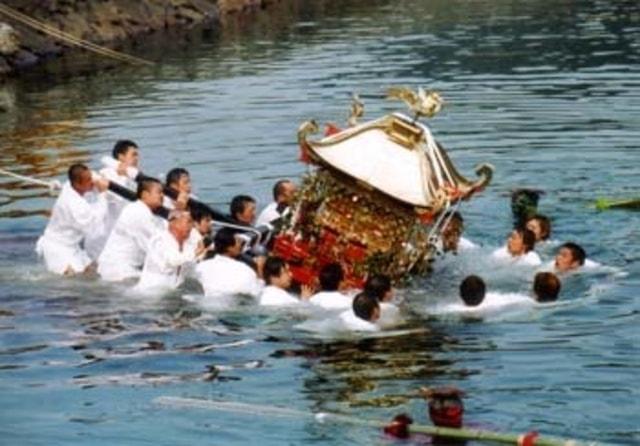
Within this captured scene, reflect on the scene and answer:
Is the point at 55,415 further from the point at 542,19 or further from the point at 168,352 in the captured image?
the point at 542,19

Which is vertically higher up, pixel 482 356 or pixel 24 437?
pixel 482 356

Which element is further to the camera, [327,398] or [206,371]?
[206,371]

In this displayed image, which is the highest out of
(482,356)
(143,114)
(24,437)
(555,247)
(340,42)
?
(340,42)

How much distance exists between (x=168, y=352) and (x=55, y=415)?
257cm

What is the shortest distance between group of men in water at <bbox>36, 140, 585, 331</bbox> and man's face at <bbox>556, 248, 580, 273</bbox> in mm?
→ 14

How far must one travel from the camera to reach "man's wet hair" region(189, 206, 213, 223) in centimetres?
2352

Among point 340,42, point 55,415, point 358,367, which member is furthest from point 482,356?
point 340,42

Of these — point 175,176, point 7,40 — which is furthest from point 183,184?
point 7,40

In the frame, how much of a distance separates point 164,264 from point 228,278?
1.28 m

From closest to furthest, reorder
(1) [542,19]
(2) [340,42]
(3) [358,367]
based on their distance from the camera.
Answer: (3) [358,367]
(2) [340,42]
(1) [542,19]

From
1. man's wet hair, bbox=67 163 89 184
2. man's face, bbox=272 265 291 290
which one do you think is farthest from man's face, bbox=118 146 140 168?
man's face, bbox=272 265 291 290

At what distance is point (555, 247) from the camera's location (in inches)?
949

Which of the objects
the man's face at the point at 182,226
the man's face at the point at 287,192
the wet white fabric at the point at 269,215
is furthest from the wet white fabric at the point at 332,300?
the wet white fabric at the point at 269,215

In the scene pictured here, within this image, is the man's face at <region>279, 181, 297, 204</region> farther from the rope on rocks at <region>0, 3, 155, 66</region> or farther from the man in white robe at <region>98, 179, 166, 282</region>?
the rope on rocks at <region>0, 3, 155, 66</region>
